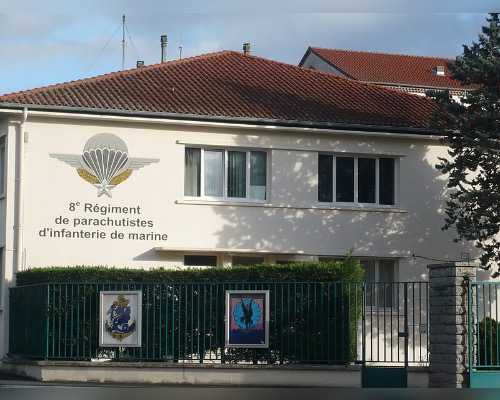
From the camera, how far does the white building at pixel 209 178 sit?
2484 centimetres

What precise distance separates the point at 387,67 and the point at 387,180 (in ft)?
124

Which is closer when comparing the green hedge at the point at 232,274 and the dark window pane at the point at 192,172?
the green hedge at the point at 232,274

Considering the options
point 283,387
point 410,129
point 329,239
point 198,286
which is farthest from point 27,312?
point 410,129

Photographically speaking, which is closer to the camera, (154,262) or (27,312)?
(27,312)

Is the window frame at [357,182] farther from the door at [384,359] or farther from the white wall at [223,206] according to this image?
the door at [384,359]

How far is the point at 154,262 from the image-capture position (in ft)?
83.1

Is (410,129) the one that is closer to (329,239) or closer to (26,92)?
(329,239)

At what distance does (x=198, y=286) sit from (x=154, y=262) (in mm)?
5202

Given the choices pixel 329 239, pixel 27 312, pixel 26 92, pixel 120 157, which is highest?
pixel 26 92

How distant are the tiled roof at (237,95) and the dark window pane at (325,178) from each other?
109 cm

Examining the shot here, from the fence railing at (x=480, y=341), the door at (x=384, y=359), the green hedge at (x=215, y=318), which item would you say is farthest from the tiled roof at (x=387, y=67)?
the fence railing at (x=480, y=341)

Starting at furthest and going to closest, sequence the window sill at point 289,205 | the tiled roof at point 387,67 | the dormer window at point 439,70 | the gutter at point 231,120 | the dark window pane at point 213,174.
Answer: the dormer window at point 439,70
the tiled roof at point 387,67
the dark window pane at point 213,174
the window sill at point 289,205
the gutter at point 231,120

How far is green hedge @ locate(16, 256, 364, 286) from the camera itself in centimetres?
2052

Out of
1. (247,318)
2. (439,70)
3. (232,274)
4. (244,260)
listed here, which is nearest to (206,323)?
(247,318)
